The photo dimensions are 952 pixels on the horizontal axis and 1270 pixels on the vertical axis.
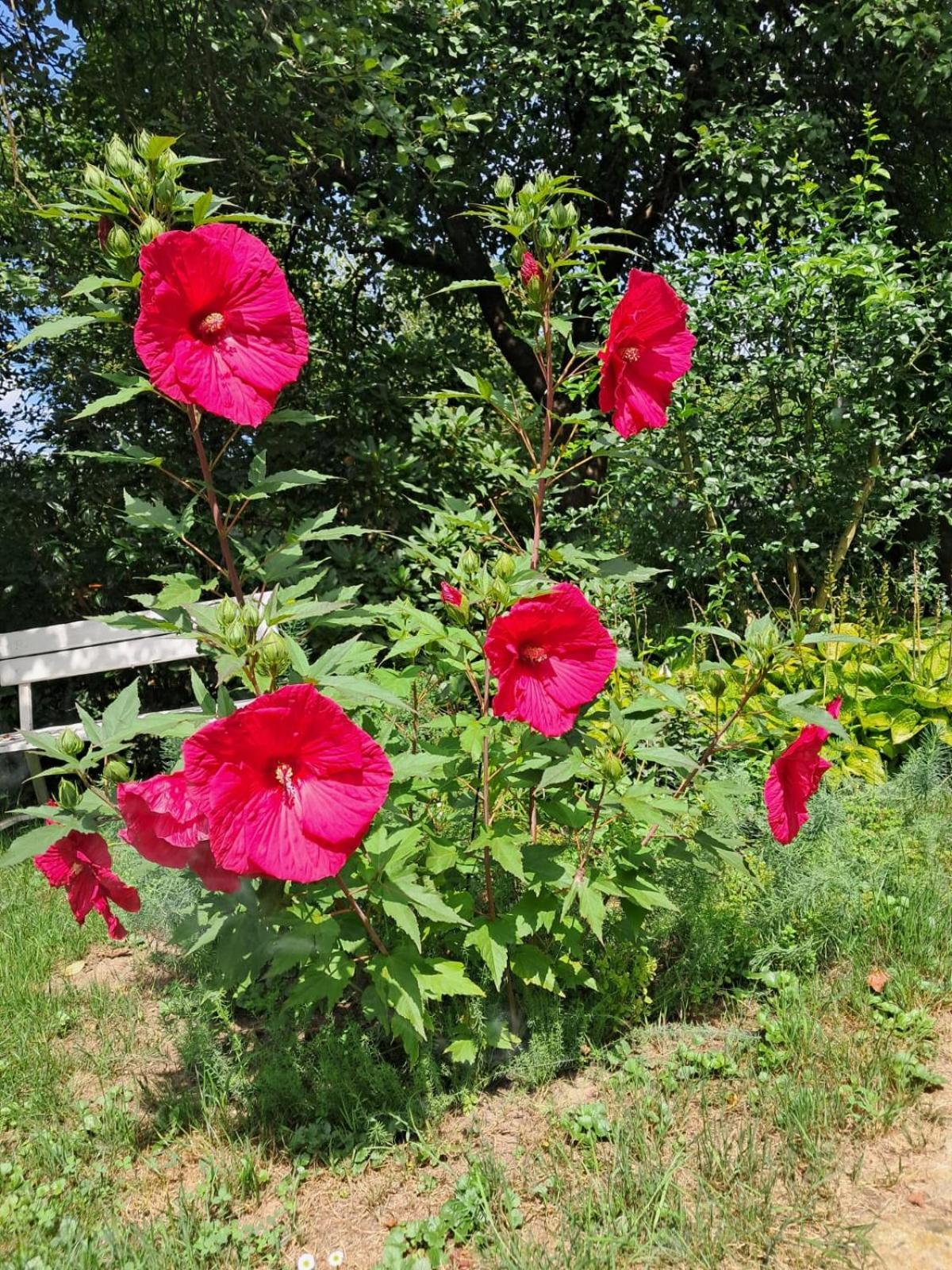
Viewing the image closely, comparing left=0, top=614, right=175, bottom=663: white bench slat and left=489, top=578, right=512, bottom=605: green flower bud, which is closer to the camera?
left=489, top=578, right=512, bottom=605: green flower bud

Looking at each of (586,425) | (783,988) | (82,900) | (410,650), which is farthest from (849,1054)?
(82,900)

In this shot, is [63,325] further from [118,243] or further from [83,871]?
[83,871]

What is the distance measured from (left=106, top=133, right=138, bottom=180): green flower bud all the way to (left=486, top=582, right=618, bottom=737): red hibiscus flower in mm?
878

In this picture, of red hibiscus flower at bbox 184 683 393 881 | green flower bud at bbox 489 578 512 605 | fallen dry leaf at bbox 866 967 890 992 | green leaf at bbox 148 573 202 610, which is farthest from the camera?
fallen dry leaf at bbox 866 967 890 992

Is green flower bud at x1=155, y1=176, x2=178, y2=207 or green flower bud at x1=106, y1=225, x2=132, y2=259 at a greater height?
green flower bud at x1=155, y1=176, x2=178, y2=207

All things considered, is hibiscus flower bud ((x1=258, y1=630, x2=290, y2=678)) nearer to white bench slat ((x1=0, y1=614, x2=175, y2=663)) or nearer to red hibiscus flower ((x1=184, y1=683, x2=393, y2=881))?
red hibiscus flower ((x1=184, y1=683, x2=393, y2=881))

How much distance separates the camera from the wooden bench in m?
4.41

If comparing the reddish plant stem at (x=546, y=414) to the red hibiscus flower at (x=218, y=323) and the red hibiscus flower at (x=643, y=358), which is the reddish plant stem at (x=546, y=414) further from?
the red hibiscus flower at (x=218, y=323)

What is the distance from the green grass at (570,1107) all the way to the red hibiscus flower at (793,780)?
0.56 meters

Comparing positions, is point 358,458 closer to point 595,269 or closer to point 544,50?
point 595,269

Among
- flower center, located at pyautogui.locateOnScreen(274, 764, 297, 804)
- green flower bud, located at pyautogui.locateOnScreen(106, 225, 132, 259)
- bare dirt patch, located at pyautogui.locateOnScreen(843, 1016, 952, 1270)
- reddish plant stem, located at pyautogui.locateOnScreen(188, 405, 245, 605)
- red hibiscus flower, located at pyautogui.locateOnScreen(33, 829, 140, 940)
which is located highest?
green flower bud, located at pyautogui.locateOnScreen(106, 225, 132, 259)

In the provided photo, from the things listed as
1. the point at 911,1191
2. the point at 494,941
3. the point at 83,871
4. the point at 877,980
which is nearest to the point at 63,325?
the point at 83,871

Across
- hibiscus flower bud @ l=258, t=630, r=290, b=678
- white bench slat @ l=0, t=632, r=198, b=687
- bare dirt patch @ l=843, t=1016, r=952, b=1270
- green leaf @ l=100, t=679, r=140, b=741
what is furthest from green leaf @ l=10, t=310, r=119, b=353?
white bench slat @ l=0, t=632, r=198, b=687

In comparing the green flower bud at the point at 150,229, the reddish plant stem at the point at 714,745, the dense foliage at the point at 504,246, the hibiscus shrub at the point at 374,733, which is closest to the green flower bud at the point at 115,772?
the hibiscus shrub at the point at 374,733
